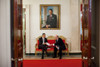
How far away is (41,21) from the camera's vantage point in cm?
862

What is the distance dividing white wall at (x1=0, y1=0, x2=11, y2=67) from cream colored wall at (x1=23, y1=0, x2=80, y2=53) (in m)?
5.63

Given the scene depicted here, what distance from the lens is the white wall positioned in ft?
9.48

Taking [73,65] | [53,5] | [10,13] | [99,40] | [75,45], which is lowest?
[73,65]

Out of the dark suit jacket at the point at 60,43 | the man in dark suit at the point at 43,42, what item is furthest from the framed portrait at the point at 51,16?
the dark suit jacket at the point at 60,43

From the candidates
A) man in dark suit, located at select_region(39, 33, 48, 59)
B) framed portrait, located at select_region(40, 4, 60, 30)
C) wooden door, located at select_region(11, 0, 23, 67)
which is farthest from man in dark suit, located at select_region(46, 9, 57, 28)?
wooden door, located at select_region(11, 0, 23, 67)

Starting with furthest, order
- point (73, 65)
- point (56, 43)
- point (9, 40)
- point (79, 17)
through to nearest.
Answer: point (79, 17)
point (56, 43)
point (73, 65)
point (9, 40)

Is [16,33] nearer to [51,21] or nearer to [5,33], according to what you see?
[5,33]

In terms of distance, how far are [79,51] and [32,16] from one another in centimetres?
357

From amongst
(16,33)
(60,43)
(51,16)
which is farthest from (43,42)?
(16,33)

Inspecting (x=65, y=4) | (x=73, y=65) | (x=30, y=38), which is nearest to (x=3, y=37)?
(x=73, y=65)

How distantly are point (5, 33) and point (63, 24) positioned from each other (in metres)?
6.05

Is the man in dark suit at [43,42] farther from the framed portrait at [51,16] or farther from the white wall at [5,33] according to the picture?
the white wall at [5,33]

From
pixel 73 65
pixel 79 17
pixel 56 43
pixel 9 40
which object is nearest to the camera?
pixel 9 40

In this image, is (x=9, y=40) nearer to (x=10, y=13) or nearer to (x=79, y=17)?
(x=10, y=13)
